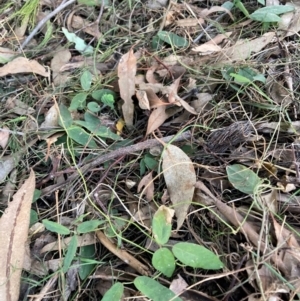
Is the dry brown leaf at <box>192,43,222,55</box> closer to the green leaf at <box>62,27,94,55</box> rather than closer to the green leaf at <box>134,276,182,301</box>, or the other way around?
the green leaf at <box>62,27,94,55</box>

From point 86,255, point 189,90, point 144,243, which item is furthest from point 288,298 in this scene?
point 189,90

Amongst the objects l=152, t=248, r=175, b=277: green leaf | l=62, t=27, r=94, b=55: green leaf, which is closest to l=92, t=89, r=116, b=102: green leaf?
l=62, t=27, r=94, b=55: green leaf

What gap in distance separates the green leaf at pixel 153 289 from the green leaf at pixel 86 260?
14cm

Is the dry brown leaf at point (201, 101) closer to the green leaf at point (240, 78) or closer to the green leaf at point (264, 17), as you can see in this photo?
the green leaf at point (240, 78)

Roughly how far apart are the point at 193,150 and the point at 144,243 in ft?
0.85

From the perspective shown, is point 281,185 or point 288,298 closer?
point 288,298

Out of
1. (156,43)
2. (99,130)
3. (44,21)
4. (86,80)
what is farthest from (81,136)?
(44,21)

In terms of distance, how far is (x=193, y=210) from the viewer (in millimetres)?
1024

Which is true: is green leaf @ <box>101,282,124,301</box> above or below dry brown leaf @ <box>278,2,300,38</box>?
below

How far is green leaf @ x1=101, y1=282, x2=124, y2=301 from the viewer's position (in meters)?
0.92

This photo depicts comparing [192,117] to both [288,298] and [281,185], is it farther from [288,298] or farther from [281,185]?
[288,298]

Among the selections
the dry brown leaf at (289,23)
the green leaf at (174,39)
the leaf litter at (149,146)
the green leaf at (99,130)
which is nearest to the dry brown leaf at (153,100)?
the leaf litter at (149,146)

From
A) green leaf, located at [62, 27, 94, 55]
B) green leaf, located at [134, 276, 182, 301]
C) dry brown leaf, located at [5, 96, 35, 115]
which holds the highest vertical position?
green leaf, located at [62, 27, 94, 55]

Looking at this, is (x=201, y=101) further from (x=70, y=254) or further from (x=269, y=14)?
(x=70, y=254)
